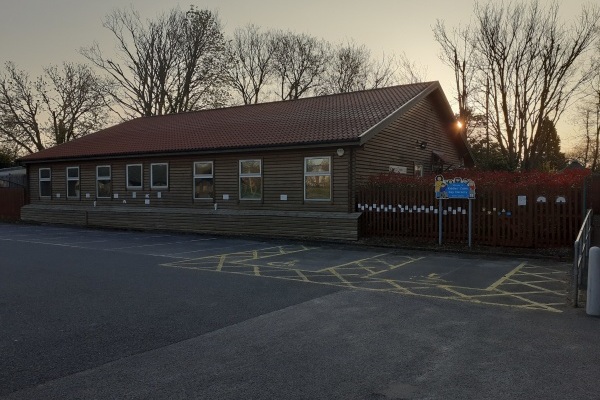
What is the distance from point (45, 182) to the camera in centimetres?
2731

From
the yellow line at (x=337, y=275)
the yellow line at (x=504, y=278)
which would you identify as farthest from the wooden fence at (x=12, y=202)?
the yellow line at (x=504, y=278)

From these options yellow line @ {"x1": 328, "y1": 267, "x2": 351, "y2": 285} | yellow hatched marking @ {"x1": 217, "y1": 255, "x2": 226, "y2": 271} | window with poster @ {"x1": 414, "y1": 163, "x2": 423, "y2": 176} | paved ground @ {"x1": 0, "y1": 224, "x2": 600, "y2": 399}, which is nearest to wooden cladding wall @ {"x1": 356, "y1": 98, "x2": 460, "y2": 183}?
window with poster @ {"x1": 414, "y1": 163, "x2": 423, "y2": 176}

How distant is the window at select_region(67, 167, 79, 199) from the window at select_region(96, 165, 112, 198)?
169 cm

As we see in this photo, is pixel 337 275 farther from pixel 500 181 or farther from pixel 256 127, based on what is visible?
pixel 256 127

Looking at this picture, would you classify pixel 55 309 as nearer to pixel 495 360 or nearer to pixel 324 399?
pixel 324 399

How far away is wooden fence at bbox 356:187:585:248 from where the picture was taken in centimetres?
1336

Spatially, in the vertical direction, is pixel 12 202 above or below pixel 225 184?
below

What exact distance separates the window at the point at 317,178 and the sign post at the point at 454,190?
410 cm

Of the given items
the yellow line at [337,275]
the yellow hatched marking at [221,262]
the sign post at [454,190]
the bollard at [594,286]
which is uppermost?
the sign post at [454,190]

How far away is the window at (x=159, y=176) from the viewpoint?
2200 centimetres

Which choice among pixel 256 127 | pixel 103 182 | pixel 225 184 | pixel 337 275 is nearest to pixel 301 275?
pixel 337 275

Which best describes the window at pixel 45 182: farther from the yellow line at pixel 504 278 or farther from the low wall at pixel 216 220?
the yellow line at pixel 504 278

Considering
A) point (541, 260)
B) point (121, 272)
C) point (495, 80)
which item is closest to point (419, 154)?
point (495, 80)

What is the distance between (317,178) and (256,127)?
206 inches
